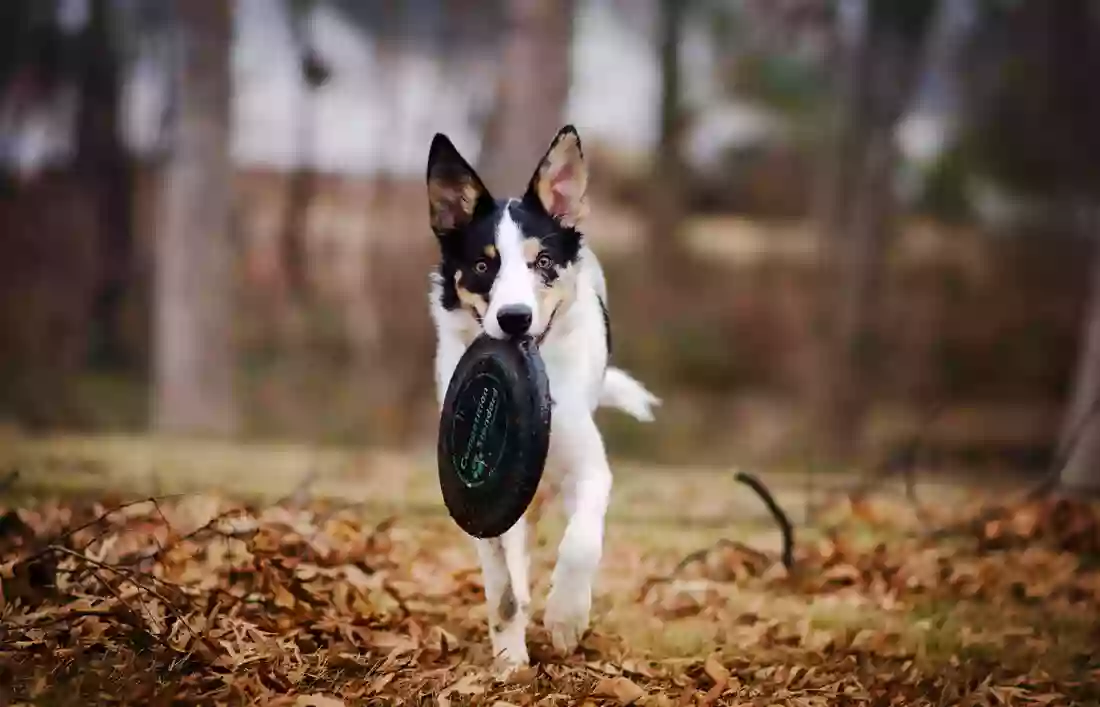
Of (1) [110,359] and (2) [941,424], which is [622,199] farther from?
(1) [110,359]

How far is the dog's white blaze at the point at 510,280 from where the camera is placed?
3.21 meters

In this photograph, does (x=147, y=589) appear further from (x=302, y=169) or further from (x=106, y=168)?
(x=106, y=168)

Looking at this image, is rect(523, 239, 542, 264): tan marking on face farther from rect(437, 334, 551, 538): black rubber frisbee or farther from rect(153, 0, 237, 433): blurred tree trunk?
rect(153, 0, 237, 433): blurred tree trunk

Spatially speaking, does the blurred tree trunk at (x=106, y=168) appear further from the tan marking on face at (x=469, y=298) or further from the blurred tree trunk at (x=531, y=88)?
the tan marking on face at (x=469, y=298)

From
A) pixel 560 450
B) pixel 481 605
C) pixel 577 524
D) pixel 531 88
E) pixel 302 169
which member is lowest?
pixel 481 605

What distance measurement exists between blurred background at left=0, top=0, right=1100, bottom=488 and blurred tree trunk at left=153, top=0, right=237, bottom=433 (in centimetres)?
41

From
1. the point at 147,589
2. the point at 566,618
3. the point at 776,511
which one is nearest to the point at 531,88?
the point at 776,511

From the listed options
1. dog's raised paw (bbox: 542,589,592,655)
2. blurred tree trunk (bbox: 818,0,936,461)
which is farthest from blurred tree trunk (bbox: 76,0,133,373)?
dog's raised paw (bbox: 542,589,592,655)

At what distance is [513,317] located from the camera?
3188mm

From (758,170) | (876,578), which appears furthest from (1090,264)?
(876,578)

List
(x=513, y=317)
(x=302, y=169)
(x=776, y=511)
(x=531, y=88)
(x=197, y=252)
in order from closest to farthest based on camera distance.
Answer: (x=513, y=317) < (x=776, y=511) < (x=531, y=88) < (x=197, y=252) < (x=302, y=169)

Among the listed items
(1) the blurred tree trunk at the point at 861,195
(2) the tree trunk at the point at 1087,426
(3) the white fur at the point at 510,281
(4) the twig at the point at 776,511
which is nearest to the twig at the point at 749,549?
(4) the twig at the point at 776,511

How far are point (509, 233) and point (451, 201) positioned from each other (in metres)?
0.22

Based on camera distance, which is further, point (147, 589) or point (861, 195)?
point (861, 195)
